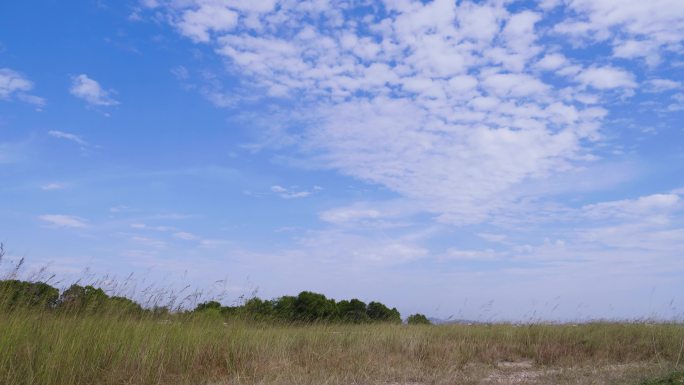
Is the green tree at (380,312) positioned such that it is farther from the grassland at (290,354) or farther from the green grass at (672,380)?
the green grass at (672,380)

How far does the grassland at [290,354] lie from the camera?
233 inches

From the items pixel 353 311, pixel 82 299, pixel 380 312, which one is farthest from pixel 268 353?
pixel 380 312

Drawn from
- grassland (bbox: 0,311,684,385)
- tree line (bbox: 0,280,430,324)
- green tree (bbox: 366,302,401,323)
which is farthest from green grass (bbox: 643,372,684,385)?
green tree (bbox: 366,302,401,323)

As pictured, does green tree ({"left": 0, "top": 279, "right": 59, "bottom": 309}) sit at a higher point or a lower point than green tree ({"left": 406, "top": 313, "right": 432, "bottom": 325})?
lower

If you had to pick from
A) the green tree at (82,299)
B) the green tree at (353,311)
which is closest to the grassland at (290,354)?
the green tree at (82,299)

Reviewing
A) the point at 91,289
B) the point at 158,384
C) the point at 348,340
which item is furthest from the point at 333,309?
the point at 158,384

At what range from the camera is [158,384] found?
594 centimetres

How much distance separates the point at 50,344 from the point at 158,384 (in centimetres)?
130

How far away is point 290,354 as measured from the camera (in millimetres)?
8242

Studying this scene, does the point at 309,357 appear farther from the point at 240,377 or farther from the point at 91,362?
Result: the point at 91,362

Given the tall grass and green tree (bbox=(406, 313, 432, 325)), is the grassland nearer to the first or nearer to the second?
the tall grass

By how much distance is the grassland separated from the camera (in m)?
5.93

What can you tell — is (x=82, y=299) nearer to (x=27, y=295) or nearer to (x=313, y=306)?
(x=27, y=295)

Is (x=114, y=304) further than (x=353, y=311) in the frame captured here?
No
